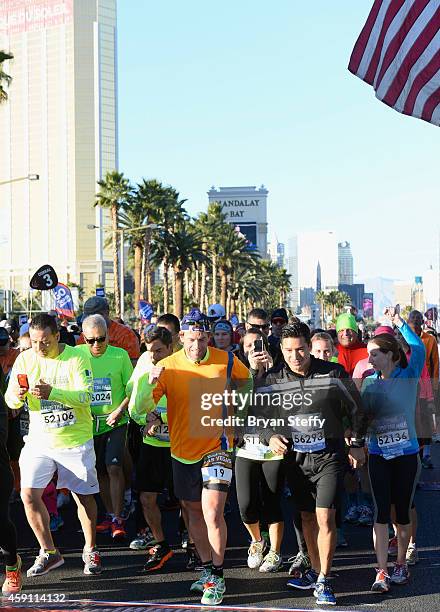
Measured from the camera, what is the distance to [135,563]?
7.95 m

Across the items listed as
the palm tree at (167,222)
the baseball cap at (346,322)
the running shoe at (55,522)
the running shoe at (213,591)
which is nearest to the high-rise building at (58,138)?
the palm tree at (167,222)

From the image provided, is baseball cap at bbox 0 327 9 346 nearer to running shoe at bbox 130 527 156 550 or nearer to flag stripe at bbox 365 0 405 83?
running shoe at bbox 130 527 156 550

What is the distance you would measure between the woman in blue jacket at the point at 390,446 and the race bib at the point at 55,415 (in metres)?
2.27

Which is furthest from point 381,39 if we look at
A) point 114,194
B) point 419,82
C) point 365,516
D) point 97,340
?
point 114,194

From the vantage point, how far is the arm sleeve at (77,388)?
725 cm

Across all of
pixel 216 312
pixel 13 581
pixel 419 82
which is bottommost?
pixel 13 581

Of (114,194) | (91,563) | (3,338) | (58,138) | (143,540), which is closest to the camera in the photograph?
(91,563)

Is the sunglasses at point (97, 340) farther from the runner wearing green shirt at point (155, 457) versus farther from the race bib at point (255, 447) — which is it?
the race bib at point (255, 447)

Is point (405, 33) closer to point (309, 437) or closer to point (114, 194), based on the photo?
point (309, 437)

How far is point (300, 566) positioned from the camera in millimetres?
7352

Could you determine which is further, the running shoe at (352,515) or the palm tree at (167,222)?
the palm tree at (167,222)

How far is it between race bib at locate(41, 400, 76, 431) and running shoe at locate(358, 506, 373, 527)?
3449mm

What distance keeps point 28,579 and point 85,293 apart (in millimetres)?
171228

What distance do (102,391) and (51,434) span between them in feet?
4.55
